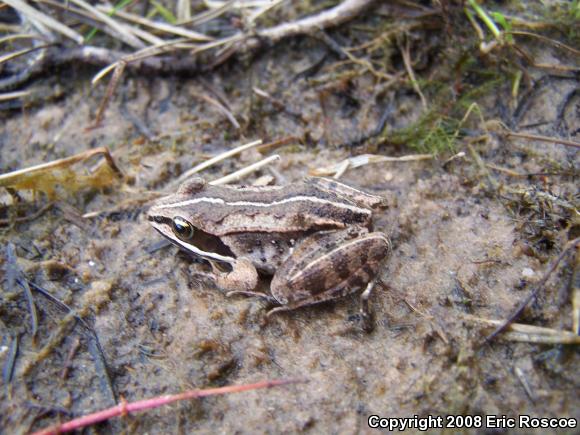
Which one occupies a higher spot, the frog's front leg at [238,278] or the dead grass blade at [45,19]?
the dead grass blade at [45,19]

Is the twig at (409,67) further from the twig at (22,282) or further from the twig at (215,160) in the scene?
the twig at (22,282)

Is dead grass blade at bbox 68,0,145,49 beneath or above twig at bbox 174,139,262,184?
above

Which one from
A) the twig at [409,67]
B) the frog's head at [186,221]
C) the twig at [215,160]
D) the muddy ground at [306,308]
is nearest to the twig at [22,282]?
the muddy ground at [306,308]

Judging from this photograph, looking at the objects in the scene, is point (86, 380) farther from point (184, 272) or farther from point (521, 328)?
point (521, 328)

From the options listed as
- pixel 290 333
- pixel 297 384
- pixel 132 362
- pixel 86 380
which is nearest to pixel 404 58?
pixel 290 333

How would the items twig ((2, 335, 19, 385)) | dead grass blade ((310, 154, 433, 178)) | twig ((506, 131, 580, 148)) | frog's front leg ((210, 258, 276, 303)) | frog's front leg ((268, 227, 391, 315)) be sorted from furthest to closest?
dead grass blade ((310, 154, 433, 178))
twig ((506, 131, 580, 148))
frog's front leg ((210, 258, 276, 303))
frog's front leg ((268, 227, 391, 315))
twig ((2, 335, 19, 385))

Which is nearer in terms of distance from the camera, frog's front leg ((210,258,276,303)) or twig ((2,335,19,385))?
twig ((2,335,19,385))

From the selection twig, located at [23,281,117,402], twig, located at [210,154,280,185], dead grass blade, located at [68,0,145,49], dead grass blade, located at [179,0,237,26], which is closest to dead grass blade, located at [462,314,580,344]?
twig, located at [210,154,280,185]

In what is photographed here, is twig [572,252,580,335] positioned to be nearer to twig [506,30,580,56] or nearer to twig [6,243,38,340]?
twig [506,30,580,56]
